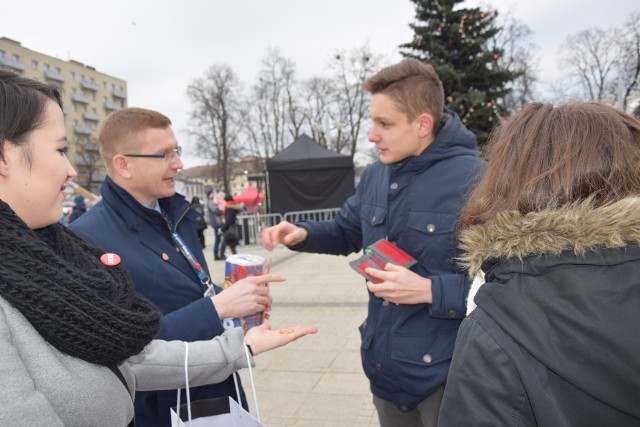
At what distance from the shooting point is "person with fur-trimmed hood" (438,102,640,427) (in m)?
0.92

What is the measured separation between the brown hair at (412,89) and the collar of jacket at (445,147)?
9cm

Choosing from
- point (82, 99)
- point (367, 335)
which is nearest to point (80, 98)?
point (82, 99)

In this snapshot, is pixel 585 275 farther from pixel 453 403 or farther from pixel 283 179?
pixel 283 179

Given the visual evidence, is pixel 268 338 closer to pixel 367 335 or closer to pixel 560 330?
pixel 367 335

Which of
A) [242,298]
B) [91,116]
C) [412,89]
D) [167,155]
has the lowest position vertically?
[242,298]

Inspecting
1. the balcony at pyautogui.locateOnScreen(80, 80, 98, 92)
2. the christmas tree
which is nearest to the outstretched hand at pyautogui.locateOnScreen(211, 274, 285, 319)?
the christmas tree

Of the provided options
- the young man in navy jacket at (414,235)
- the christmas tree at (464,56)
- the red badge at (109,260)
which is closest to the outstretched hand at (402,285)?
the young man in navy jacket at (414,235)

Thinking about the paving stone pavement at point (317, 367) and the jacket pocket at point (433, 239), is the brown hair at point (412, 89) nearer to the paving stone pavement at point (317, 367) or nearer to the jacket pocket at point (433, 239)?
the jacket pocket at point (433, 239)

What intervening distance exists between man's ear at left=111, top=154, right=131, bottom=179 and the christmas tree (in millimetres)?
16407

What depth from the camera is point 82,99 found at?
248 feet

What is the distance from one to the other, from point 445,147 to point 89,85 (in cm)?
8747

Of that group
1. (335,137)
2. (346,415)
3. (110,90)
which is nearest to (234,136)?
(335,137)

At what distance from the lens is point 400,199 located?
2137mm

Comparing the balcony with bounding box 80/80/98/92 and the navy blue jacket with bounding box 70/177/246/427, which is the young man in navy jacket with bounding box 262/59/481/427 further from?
the balcony with bounding box 80/80/98/92
